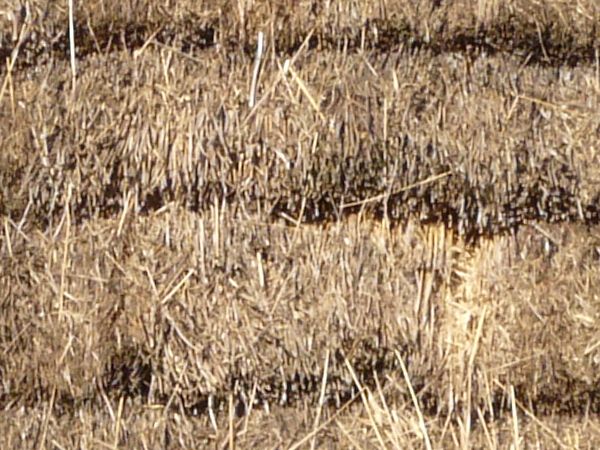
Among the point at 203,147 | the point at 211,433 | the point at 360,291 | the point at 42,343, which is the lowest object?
the point at 211,433

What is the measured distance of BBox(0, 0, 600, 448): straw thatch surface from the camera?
5.75 ft

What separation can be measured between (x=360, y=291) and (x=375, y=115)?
0.28 m

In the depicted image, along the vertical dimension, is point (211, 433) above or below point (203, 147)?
below

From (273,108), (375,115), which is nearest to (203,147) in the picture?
(273,108)

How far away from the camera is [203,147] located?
1748 mm

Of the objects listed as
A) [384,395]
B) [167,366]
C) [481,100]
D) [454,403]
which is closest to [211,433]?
[167,366]

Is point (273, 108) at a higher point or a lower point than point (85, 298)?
higher

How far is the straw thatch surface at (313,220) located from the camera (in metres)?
1.75

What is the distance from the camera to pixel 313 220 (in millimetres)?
1775

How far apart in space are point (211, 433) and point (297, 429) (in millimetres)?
138

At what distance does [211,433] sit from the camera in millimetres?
1779

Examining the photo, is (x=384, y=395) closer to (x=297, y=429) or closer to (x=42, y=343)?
(x=297, y=429)

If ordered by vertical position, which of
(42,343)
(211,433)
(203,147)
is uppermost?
(203,147)

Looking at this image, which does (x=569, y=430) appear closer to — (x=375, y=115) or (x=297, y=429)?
(x=297, y=429)
